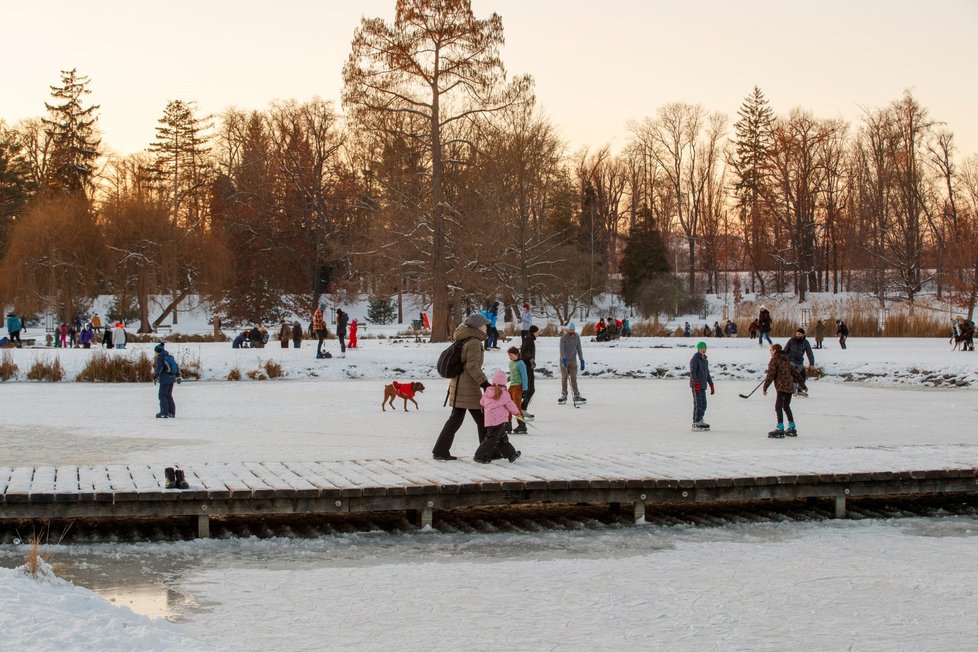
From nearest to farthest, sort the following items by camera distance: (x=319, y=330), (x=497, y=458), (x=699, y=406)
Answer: (x=497, y=458), (x=699, y=406), (x=319, y=330)

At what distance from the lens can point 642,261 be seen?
2411 inches

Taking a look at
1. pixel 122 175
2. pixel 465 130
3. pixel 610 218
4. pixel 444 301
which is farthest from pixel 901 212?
pixel 122 175

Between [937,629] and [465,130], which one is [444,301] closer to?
[465,130]

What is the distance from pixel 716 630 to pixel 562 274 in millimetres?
46004

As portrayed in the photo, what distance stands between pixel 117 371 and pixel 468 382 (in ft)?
56.6

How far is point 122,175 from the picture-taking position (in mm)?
57750

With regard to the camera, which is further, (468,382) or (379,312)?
(379,312)

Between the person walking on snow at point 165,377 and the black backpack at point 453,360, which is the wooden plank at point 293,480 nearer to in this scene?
the black backpack at point 453,360

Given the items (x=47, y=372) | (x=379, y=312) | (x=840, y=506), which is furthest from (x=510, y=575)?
(x=379, y=312)

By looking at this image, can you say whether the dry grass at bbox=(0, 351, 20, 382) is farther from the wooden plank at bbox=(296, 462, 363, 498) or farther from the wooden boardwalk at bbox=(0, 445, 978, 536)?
the wooden plank at bbox=(296, 462, 363, 498)

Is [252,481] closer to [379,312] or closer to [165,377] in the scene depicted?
[165,377]

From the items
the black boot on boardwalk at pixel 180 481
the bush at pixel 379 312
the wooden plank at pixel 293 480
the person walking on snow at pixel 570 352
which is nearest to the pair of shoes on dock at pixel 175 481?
the black boot on boardwalk at pixel 180 481

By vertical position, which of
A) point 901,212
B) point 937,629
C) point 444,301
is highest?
point 901,212

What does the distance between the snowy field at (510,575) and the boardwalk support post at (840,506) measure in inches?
10.9
